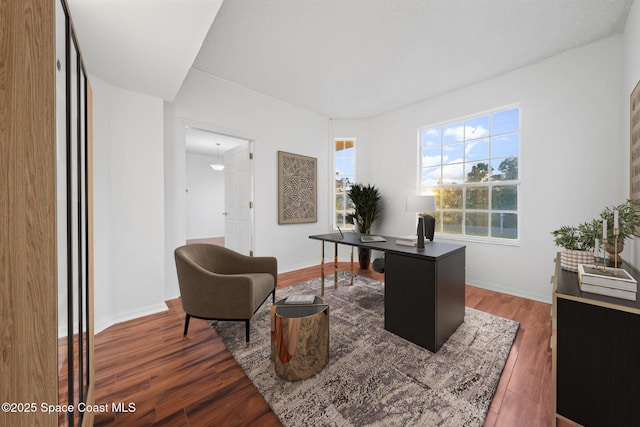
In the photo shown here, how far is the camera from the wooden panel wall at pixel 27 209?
0.54 m

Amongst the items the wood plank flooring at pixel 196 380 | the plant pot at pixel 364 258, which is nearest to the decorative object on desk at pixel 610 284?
the wood plank flooring at pixel 196 380

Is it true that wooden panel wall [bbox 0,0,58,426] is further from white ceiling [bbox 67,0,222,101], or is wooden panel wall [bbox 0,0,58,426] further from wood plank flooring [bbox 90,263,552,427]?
white ceiling [bbox 67,0,222,101]

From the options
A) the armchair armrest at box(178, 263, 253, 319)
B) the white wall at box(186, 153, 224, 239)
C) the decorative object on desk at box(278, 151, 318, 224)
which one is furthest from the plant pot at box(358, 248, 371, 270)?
the white wall at box(186, 153, 224, 239)

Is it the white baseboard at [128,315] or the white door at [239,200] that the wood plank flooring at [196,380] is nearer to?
the white baseboard at [128,315]

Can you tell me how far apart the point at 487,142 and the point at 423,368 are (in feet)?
10.8

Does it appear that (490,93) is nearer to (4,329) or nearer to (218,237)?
(4,329)

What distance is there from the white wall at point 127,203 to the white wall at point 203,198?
18.8 ft

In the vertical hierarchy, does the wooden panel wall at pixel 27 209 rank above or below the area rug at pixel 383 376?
above

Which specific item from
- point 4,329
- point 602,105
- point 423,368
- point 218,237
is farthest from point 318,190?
point 218,237

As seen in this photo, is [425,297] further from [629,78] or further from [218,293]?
[629,78]

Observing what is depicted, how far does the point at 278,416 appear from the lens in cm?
137

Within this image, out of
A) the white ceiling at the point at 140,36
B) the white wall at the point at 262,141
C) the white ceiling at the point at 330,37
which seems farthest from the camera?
the white wall at the point at 262,141

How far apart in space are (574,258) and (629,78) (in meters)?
1.99

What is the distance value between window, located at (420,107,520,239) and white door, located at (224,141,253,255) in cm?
299
